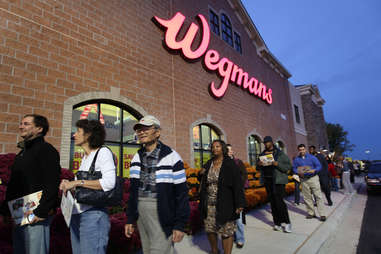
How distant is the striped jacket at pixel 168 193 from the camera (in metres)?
2.18

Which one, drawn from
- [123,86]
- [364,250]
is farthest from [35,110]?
[364,250]

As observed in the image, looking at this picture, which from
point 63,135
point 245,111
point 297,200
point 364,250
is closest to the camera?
point 364,250

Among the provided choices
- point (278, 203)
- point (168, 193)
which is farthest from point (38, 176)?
point (278, 203)

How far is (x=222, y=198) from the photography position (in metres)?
3.38

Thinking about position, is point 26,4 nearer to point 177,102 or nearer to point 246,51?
point 177,102

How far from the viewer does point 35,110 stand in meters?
5.23

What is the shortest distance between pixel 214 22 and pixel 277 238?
12.0 meters

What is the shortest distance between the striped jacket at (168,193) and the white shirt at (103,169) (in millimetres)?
290

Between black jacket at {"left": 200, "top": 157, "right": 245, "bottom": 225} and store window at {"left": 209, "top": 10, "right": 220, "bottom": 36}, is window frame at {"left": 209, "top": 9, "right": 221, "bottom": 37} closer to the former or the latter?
store window at {"left": 209, "top": 10, "right": 220, "bottom": 36}

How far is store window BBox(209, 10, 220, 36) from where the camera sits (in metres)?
12.6

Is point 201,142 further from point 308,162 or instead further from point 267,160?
point 267,160

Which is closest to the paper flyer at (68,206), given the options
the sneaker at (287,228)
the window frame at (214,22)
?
the sneaker at (287,228)

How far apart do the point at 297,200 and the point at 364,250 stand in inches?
160

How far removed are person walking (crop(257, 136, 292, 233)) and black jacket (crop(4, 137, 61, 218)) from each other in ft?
14.1
